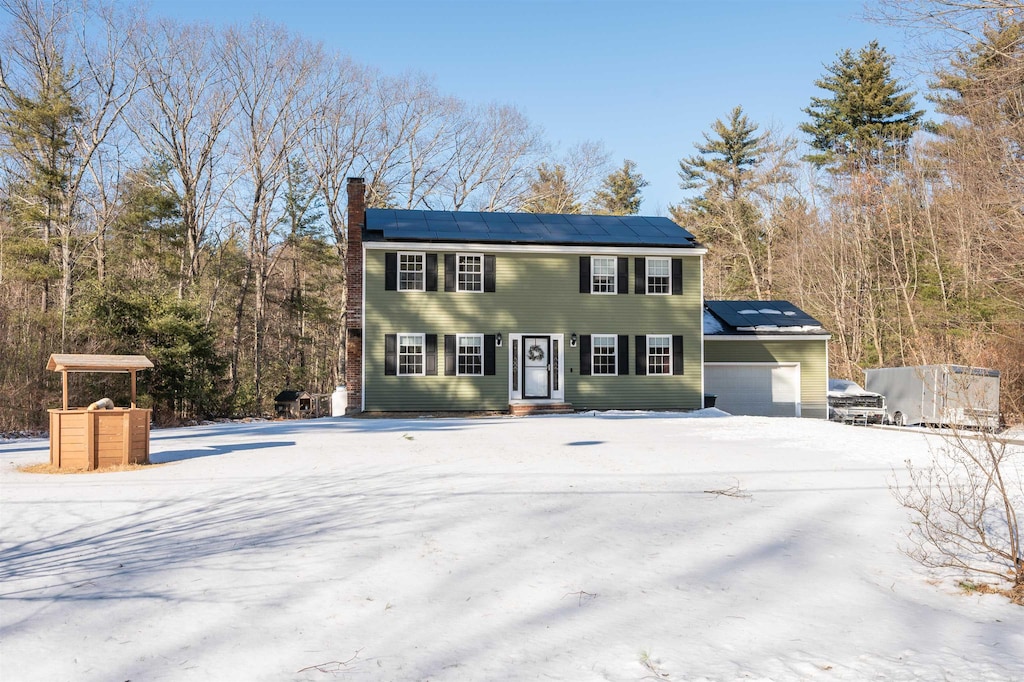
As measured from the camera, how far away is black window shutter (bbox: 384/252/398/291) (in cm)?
2277

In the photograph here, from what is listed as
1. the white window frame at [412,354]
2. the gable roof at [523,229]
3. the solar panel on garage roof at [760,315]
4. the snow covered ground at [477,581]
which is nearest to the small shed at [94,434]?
the snow covered ground at [477,581]

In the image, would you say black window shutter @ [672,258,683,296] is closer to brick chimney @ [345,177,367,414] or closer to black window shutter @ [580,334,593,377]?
black window shutter @ [580,334,593,377]

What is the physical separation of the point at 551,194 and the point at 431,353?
21.8 metres

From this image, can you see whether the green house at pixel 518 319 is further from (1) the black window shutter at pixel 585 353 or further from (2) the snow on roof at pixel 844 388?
(2) the snow on roof at pixel 844 388

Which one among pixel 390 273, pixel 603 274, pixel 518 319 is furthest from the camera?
pixel 603 274

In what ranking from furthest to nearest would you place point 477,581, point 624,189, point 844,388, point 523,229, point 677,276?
1. point 624,189
2. point 844,388
3. point 523,229
4. point 677,276
5. point 477,581

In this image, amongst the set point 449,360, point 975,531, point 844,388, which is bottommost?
point 975,531

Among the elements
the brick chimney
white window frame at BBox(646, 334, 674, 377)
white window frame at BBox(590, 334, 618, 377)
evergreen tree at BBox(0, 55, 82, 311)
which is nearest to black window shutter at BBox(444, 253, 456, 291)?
the brick chimney

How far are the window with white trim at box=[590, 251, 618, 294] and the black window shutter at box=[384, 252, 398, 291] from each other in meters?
6.08

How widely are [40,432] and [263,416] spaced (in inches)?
357

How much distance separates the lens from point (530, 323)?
23391 mm

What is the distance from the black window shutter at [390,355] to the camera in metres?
22.6

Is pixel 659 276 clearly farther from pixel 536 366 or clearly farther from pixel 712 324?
pixel 536 366

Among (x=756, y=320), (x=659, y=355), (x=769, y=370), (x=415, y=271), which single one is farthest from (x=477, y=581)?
(x=756, y=320)
